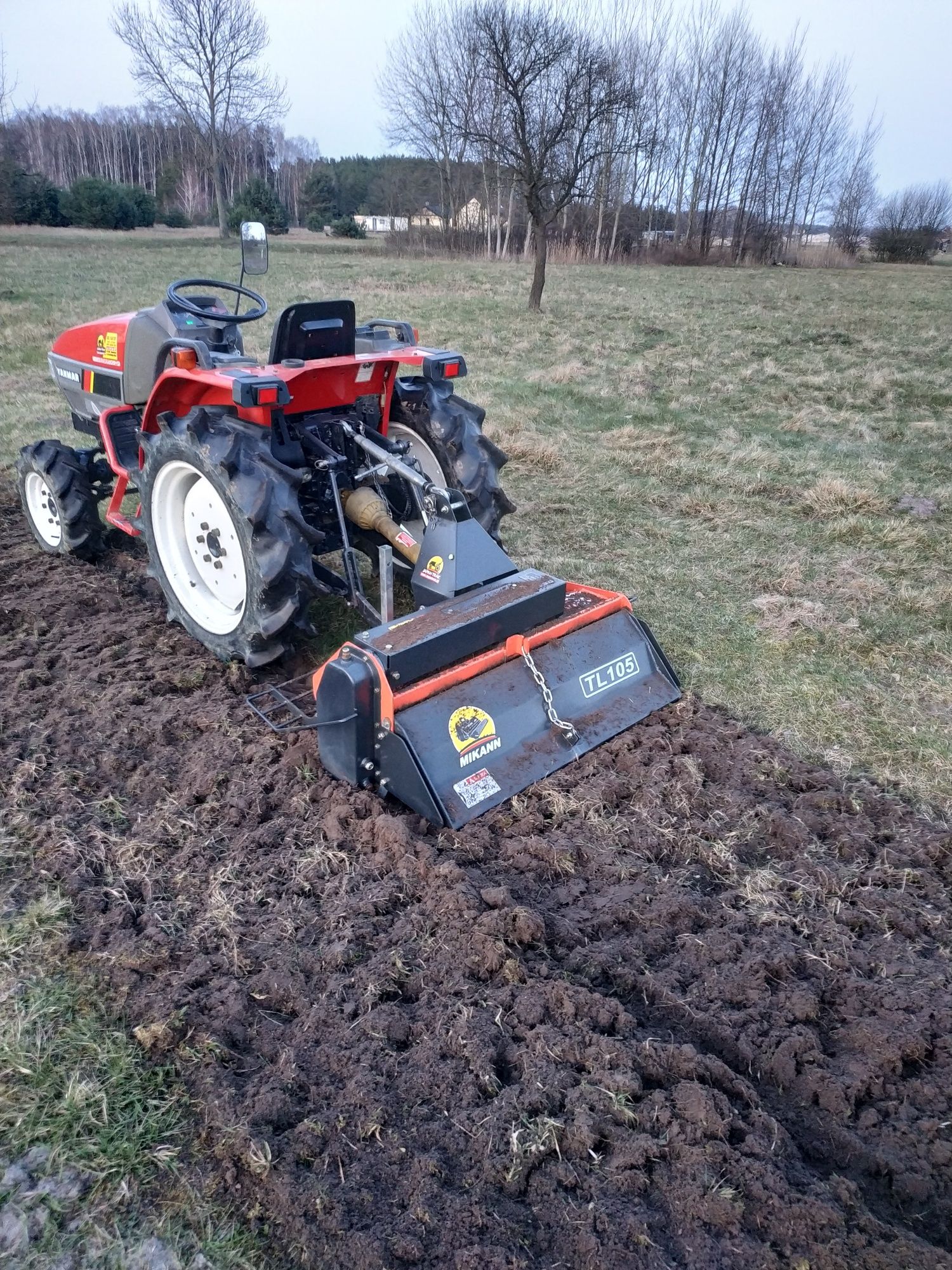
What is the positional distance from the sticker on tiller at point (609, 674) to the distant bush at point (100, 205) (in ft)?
119

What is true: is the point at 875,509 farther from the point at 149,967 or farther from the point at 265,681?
the point at 149,967

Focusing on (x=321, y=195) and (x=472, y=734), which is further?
(x=321, y=195)

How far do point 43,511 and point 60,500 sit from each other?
0.38m

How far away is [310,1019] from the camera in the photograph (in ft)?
7.20

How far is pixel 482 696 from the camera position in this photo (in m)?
3.12

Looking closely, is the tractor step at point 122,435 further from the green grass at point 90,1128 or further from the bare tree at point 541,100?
the bare tree at point 541,100

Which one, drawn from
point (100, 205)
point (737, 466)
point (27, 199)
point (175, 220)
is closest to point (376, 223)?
point (175, 220)

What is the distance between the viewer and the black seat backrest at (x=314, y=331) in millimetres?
3564

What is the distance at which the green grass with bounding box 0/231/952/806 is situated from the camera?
408cm

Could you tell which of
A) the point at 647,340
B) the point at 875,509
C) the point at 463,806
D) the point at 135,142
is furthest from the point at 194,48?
the point at 463,806

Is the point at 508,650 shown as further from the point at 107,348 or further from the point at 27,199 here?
the point at 27,199

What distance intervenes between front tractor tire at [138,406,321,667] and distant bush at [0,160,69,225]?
107 feet

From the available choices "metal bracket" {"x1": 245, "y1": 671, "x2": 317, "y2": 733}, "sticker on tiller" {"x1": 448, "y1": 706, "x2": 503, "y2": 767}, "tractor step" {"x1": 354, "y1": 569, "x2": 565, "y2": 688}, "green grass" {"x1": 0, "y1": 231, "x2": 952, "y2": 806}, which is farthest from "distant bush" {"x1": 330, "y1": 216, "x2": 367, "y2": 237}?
"sticker on tiller" {"x1": 448, "y1": 706, "x2": 503, "y2": 767}

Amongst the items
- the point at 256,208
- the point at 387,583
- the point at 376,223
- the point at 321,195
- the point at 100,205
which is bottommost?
the point at 387,583
